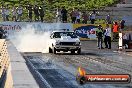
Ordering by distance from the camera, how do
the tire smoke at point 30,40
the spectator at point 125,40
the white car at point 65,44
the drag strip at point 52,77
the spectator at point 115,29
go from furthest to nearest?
the spectator at point 115,29, the spectator at point 125,40, the tire smoke at point 30,40, the white car at point 65,44, the drag strip at point 52,77

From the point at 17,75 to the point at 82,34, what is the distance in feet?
101

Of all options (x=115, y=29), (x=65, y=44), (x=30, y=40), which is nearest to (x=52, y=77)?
(x=65, y=44)

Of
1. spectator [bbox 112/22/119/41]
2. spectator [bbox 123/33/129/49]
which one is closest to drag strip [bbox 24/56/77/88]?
spectator [bbox 123/33/129/49]

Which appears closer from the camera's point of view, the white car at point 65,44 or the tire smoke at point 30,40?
the white car at point 65,44

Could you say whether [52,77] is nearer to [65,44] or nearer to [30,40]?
[65,44]

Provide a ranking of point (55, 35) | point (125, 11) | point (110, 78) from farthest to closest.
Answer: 1. point (125, 11)
2. point (55, 35)
3. point (110, 78)

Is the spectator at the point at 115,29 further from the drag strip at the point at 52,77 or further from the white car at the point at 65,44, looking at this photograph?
the drag strip at the point at 52,77

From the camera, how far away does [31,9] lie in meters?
38.5

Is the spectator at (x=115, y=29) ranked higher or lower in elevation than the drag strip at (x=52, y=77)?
lower

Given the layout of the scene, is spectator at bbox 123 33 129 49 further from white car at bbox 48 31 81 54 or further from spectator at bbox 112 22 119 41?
white car at bbox 48 31 81 54

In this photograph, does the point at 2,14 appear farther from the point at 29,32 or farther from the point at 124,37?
the point at 124,37

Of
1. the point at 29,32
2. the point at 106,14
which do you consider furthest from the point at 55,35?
the point at 106,14

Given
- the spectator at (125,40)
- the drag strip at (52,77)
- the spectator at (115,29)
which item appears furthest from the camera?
the spectator at (115,29)

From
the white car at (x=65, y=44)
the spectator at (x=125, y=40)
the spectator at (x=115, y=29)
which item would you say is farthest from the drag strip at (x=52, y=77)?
the spectator at (x=115, y=29)
